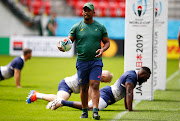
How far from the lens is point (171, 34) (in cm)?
2909

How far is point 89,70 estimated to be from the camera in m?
8.10

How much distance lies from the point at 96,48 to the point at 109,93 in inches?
76.2

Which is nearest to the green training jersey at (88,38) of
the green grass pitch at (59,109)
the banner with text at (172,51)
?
the green grass pitch at (59,109)

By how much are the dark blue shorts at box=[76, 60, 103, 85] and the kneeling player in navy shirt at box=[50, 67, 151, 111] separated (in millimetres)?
1177

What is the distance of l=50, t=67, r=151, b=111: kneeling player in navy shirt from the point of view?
9172 millimetres

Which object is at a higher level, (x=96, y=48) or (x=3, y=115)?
(x=96, y=48)

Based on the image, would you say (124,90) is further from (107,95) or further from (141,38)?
(141,38)

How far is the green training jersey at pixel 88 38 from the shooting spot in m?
7.96

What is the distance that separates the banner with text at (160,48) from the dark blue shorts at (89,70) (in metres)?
6.19

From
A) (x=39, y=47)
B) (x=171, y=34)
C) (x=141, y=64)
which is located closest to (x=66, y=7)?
(x=39, y=47)

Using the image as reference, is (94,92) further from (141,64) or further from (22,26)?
(22,26)

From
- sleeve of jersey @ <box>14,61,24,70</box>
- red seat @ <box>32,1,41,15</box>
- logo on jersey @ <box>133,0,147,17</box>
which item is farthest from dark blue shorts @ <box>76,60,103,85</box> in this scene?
red seat @ <box>32,1,41,15</box>

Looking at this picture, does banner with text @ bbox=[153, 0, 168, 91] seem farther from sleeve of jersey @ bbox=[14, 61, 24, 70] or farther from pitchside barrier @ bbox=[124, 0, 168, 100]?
sleeve of jersey @ bbox=[14, 61, 24, 70]

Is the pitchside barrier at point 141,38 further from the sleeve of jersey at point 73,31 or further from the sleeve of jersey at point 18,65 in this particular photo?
the sleeve of jersey at point 18,65
